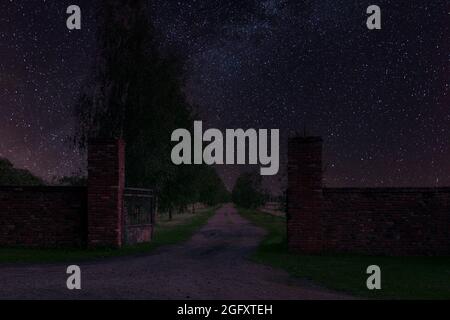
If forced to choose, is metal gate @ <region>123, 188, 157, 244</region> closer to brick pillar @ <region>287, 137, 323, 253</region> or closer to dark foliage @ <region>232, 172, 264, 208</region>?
brick pillar @ <region>287, 137, 323, 253</region>

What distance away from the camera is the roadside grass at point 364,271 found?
9305 mm

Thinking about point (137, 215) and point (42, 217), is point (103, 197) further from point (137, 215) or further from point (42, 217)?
point (137, 215)

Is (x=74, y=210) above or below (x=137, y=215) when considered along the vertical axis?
above

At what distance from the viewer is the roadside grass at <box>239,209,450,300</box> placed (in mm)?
9305

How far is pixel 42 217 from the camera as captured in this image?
15.4 m

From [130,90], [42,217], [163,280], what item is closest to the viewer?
[163,280]

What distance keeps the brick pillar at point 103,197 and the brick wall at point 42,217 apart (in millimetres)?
533

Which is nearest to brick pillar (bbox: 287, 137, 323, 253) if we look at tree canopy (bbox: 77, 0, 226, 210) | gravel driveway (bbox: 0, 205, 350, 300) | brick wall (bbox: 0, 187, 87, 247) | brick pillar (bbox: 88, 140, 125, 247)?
gravel driveway (bbox: 0, 205, 350, 300)

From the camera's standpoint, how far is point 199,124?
97.7 feet

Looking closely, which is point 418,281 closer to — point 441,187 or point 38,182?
point 441,187

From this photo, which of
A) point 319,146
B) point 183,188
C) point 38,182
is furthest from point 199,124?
point 319,146

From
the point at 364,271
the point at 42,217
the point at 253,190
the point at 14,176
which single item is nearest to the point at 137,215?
the point at 42,217

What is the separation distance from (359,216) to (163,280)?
24.4ft

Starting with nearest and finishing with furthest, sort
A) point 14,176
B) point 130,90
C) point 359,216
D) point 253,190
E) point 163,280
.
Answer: point 163,280, point 359,216, point 130,90, point 14,176, point 253,190
